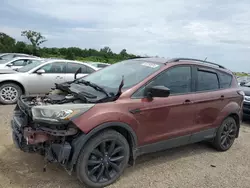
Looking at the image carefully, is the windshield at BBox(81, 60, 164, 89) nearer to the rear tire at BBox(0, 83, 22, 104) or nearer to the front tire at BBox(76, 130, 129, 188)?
the front tire at BBox(76, 130, 129, 188)

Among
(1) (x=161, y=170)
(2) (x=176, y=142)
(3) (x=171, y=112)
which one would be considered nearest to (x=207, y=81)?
(3) (x=171, y=112)

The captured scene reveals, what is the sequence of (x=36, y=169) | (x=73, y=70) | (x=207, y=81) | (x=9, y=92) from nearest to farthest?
(x=36, y=169) < (x=207, y=81) < (x=9, y=92) < (x=73, y=70)

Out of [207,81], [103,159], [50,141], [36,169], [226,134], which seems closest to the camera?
[50,141]

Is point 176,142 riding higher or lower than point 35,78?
lower

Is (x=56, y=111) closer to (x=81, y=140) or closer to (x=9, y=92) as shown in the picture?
(x=81, y=140)

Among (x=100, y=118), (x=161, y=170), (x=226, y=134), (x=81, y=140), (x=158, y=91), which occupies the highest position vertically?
(x=158, y=91)

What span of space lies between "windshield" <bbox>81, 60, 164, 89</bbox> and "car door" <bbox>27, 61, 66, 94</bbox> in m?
4.22

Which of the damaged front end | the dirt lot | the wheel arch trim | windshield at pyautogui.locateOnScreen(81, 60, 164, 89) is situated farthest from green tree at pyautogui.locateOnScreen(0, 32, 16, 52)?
the wheel arch trim

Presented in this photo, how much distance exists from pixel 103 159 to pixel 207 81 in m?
2.47

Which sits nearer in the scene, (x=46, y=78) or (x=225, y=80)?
(x=225, y=80)

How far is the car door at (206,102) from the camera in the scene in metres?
4.54

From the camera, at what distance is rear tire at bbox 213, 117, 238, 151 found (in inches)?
200

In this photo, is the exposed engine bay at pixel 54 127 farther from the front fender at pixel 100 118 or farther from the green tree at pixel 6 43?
the green tree at pixel 6 43

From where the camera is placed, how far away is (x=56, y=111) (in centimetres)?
319
